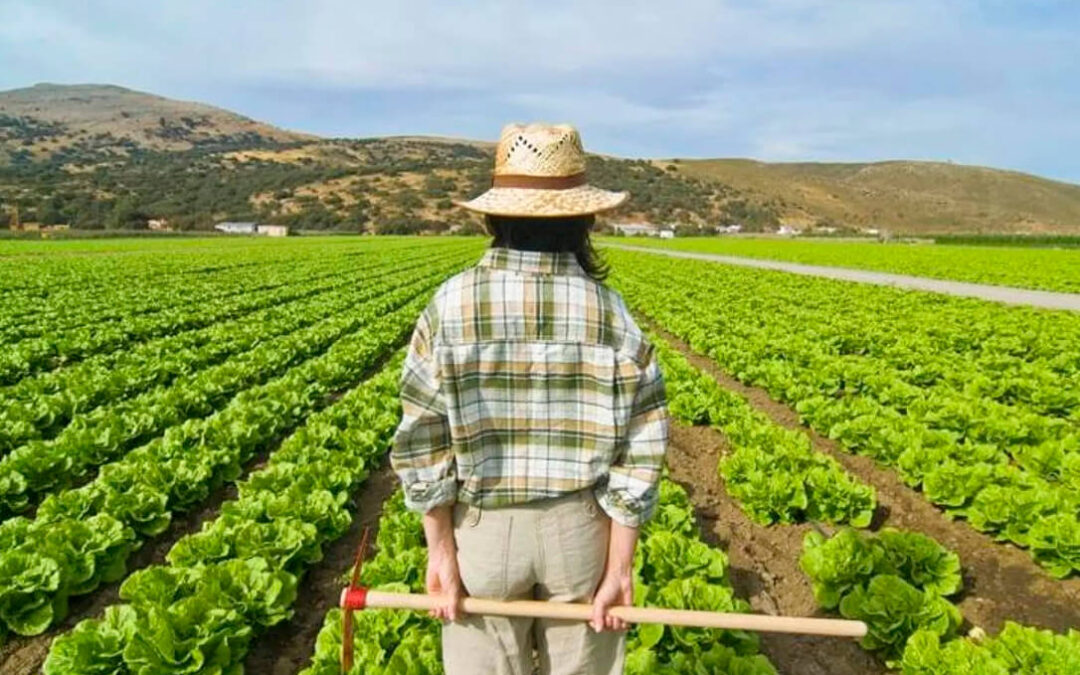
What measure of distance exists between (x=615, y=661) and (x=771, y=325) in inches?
619

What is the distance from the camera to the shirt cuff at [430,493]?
2264mm

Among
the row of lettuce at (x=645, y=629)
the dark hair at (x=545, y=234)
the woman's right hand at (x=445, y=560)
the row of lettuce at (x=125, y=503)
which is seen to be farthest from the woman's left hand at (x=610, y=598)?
the row of lettuce at (x=125, y=503)

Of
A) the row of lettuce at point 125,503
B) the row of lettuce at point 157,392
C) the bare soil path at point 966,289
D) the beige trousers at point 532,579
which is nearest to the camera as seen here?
the beige trousers at point 532,579

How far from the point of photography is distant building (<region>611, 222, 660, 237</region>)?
114m

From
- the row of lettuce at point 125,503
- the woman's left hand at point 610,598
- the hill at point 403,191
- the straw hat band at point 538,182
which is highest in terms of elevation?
the hill at point 403,191

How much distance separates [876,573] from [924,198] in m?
198

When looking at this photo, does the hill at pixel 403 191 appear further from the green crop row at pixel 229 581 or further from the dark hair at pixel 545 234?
the dark hair at pixel 545 234

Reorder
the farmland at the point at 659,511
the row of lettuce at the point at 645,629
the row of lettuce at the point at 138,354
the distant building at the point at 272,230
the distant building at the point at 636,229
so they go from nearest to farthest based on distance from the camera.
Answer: the row of lettuce at the point at 645,629, the farmland at the point at 659,511, the row of lettuce at the point at 138,354, the distant building at the point at 272,230, the distant building at the point at 636,229

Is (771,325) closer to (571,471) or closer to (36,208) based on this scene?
(571,471)

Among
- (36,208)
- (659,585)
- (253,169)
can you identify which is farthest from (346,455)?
(253,169)

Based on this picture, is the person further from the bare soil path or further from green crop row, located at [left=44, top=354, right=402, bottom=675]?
the bare soil path

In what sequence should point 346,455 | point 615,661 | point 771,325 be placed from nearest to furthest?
point 615,661 < point 346,455 < point 771,325

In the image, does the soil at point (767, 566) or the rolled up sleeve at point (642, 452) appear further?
the soil at point (767, 566)

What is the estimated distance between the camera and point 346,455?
23.8 ft
